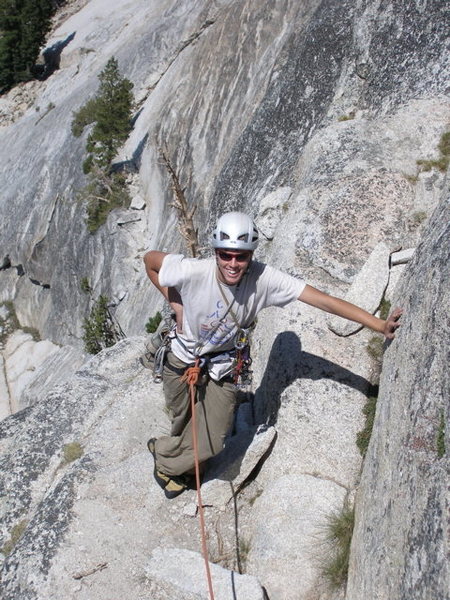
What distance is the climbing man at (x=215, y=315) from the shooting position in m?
5.74

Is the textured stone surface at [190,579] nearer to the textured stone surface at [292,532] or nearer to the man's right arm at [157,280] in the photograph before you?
the textured stone surface at [292,532]

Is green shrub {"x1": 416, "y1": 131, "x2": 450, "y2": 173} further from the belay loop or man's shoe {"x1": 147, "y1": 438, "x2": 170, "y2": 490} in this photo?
man's shoe {"x1": 147, "y1": 438, "x2": 170, "y2": 490}

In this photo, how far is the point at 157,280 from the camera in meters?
6.30

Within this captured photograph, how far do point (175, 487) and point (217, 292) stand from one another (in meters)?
2.75

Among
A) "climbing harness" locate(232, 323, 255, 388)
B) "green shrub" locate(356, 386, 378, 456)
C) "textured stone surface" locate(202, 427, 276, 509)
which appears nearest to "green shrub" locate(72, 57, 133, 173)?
"textured stone surface" locate(202, 427, 276, 509)

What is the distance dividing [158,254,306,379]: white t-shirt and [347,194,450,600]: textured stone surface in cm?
130

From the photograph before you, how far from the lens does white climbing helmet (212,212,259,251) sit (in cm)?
555

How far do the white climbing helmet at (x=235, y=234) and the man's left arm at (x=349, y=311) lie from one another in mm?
880

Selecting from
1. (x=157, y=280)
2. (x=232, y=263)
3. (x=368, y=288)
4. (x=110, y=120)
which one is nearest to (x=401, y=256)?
(x=368, y=288)

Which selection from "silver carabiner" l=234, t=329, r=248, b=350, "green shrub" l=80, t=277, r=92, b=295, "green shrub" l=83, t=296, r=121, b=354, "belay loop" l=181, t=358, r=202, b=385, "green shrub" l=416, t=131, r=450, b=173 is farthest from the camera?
"green shrub" l=80, t=277, r=92, b=295

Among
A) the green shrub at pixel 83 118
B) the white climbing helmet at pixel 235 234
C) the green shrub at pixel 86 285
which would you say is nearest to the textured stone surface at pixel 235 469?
the white climbing helmet at pixel 235 234

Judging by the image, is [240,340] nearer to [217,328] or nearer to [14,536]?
[217,328]

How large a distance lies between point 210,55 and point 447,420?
24.6m

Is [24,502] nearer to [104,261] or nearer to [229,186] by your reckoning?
[229,186]
